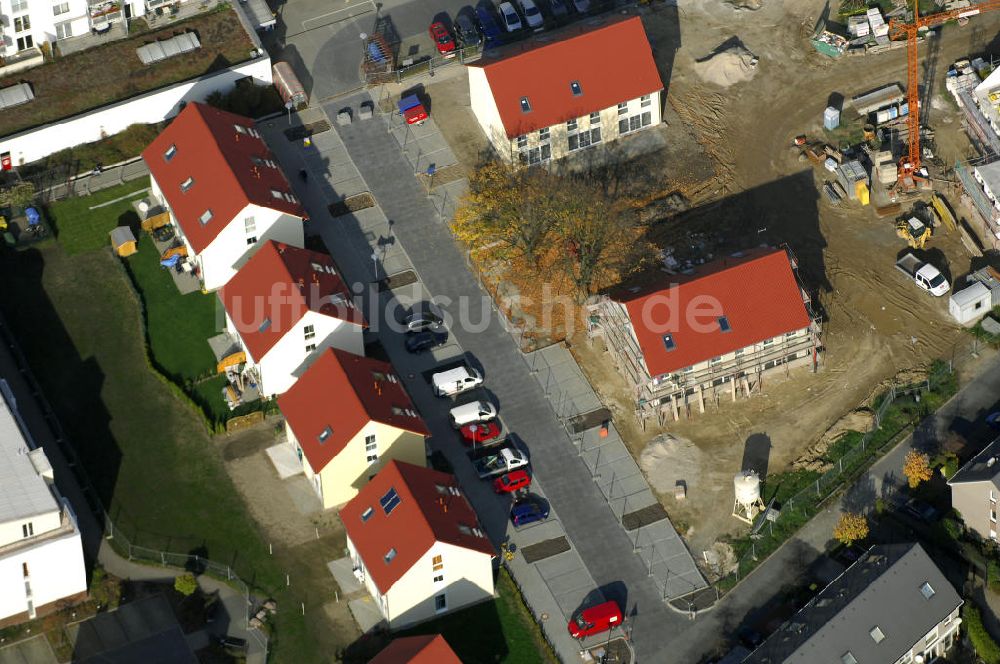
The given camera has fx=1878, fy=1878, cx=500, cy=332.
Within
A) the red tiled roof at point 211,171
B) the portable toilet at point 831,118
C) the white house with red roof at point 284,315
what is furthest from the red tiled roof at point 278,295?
the portable toilet at point 831,118

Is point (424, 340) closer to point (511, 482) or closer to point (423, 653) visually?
point (511, 482)

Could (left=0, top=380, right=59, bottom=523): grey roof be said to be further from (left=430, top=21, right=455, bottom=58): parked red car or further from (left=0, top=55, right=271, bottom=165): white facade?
(left=430, top=21, right=455, bottom=58): parked red car

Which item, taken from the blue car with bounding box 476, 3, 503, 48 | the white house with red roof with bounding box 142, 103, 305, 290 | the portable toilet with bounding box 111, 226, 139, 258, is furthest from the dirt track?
the portable toilet with bounding box 111, 226, 139, 258

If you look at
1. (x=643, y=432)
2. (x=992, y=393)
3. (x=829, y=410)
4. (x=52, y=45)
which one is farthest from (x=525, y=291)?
(x=52, y=45)

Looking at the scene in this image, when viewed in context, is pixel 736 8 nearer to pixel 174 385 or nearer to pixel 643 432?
pixel 643 432

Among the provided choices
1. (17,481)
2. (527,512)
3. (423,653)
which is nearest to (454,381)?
(527,512)
